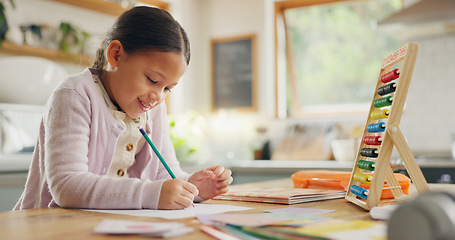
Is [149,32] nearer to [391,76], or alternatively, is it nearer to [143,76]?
[143,76]

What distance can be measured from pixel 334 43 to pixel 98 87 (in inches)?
138

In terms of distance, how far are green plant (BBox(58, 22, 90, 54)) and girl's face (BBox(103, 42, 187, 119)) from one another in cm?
245

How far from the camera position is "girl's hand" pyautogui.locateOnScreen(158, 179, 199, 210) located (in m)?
0.95

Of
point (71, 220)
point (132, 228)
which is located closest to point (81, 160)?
point (71, 220)

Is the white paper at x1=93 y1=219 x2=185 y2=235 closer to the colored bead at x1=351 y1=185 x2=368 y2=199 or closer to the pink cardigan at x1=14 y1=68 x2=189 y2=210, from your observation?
the pink cardigan at x1=14 y1=68 x2=189 y2=210

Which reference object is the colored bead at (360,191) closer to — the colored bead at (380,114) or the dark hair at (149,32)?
the colored bead at (380,114)

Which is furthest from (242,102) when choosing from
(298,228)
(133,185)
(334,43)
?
(298,228)

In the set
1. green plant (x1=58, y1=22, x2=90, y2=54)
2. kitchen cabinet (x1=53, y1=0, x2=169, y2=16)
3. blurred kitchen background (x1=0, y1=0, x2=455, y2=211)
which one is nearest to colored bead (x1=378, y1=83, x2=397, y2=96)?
blurred kitchen background (x1=0, y1=0, x2=455, y2=211)

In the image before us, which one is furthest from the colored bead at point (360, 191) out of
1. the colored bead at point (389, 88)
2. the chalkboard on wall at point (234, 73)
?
the chalkboard on wall at point (234, 73)

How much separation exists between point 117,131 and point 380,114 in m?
0.64

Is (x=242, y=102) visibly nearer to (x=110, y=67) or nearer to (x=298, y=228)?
(x=110, y=67)

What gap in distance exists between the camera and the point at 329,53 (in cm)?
446

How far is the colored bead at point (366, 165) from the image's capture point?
3.28ft

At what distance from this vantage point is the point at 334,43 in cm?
443
